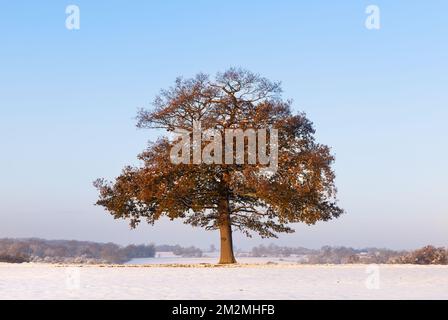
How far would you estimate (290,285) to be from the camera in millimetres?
24797

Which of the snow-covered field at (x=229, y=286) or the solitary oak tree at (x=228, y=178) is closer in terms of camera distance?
the snow-covered field at (x=229, y=286)

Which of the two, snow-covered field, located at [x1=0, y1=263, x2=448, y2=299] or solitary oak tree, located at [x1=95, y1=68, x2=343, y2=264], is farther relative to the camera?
solitary oak tree, located at [x1=95, y1=68, x2=343, y2=264]

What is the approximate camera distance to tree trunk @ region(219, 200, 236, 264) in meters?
43.1

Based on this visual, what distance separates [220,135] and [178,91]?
14.8ft

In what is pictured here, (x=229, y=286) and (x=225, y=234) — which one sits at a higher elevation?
(x=225, y=234)

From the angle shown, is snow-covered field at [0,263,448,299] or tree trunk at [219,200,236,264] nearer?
snow-covered field at [0,263,448,299]

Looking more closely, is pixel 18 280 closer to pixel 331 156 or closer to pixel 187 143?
pixel 187 143

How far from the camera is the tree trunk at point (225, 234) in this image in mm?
43062

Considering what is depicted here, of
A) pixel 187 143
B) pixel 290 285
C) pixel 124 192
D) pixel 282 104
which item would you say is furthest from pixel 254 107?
pixel 290 285

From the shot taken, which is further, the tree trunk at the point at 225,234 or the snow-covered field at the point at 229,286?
the tree trunk at the point at 225,234

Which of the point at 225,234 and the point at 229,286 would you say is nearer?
the point at 229,286

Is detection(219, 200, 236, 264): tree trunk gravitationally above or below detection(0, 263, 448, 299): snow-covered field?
above

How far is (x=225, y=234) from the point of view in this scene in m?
43.4

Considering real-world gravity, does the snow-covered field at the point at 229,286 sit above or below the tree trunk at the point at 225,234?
below
